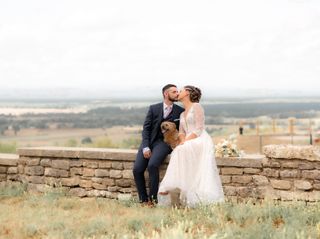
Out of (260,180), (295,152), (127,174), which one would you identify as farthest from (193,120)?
(127,174)

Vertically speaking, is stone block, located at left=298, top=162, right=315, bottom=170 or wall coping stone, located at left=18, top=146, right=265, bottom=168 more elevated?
wall coping stone, located at left=18, top=146, right=265, bottom=168

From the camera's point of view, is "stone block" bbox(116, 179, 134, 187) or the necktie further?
"stone block" bbox(116, 179, 134, 187)

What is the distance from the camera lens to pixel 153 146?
10211mm

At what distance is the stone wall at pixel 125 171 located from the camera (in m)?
9.72

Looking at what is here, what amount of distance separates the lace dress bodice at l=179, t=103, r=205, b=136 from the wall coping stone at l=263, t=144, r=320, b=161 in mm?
1142

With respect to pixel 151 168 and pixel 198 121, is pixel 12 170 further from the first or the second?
pixel 198 121

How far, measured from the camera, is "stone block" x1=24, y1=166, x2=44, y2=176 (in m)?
11.5

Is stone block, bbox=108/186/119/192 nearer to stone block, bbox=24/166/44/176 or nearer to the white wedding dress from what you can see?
the white wedding dress

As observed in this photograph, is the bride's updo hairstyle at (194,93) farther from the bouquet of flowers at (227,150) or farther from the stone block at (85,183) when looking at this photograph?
the stone block at (85,183)

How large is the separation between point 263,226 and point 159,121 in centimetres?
296

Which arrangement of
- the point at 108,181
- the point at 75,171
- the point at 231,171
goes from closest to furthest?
the point at 231,171 < the point at 108,181 < the point at 75,171

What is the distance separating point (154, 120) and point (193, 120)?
0.73 meters

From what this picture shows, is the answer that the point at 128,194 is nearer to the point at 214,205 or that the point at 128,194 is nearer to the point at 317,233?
the point at 214,205

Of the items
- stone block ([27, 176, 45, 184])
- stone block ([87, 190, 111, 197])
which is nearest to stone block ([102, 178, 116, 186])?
stone block ([87, 190, 111, 197])
